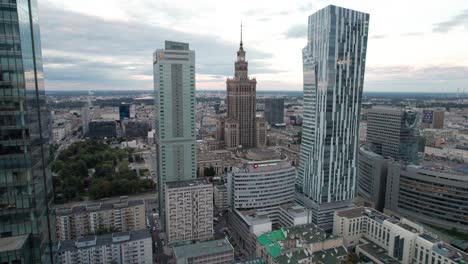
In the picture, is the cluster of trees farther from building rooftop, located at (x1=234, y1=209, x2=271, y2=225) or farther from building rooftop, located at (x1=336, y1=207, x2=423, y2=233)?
building rooftop, located at (x1=336, y1=207, x2=423, y2=233)

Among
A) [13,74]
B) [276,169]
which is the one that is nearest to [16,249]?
[13,74]

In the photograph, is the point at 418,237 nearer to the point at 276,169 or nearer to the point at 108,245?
the point at 276,169

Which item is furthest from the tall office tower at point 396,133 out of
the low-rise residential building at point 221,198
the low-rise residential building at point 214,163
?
the low-rise residential building at point 221,198

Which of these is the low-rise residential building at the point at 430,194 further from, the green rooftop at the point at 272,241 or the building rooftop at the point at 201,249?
the building rooftop at the point at 201,249

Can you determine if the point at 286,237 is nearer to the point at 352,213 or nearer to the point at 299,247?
the point at 299,247

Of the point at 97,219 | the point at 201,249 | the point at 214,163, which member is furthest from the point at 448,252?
the point at 214,163

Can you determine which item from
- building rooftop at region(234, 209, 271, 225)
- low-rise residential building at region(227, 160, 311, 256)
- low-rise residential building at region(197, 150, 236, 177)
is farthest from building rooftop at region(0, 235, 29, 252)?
low-rise residential building at region(197, 150, 236, 177)
